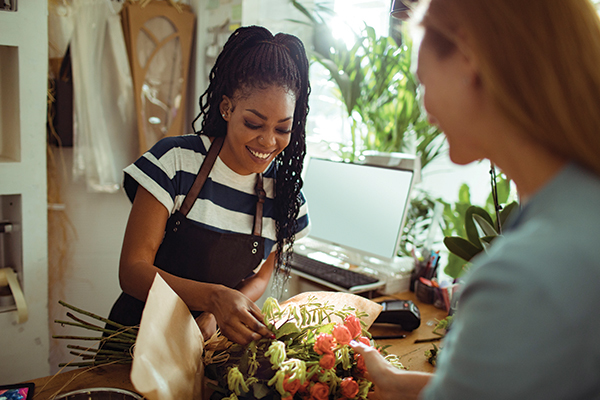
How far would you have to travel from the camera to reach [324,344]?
0.76m

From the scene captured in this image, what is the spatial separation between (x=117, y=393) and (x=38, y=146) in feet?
3.52

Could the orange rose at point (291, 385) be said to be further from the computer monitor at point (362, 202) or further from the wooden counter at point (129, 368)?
the computer monitor at point (362, 202)

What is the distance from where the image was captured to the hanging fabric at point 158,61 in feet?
A: 6.99

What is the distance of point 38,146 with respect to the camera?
1540mm

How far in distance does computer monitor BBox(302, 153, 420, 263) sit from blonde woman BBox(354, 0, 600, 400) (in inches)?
50.3

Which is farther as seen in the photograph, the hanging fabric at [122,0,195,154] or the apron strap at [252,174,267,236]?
the hanging fabric at [122,0,195,154]

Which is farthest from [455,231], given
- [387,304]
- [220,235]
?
[220,235]

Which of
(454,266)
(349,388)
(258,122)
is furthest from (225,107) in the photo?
(454,266)

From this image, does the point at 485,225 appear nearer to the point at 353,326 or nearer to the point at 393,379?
the point at 353,326

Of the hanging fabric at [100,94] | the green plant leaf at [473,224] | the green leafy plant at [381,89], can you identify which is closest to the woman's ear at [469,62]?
the green plant leaf at [473,224]

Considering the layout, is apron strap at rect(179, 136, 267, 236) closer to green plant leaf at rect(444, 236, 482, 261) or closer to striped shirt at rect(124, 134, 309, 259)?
striped shirt at rect(124, 134, 309, 259)

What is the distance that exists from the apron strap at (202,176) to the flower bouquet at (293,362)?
0.41m

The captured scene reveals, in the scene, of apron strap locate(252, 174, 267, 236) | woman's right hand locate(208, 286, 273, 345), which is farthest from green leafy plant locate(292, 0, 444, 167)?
woman's right hand locate(208, 286, 273, 345)

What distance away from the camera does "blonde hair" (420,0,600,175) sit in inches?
16.3
